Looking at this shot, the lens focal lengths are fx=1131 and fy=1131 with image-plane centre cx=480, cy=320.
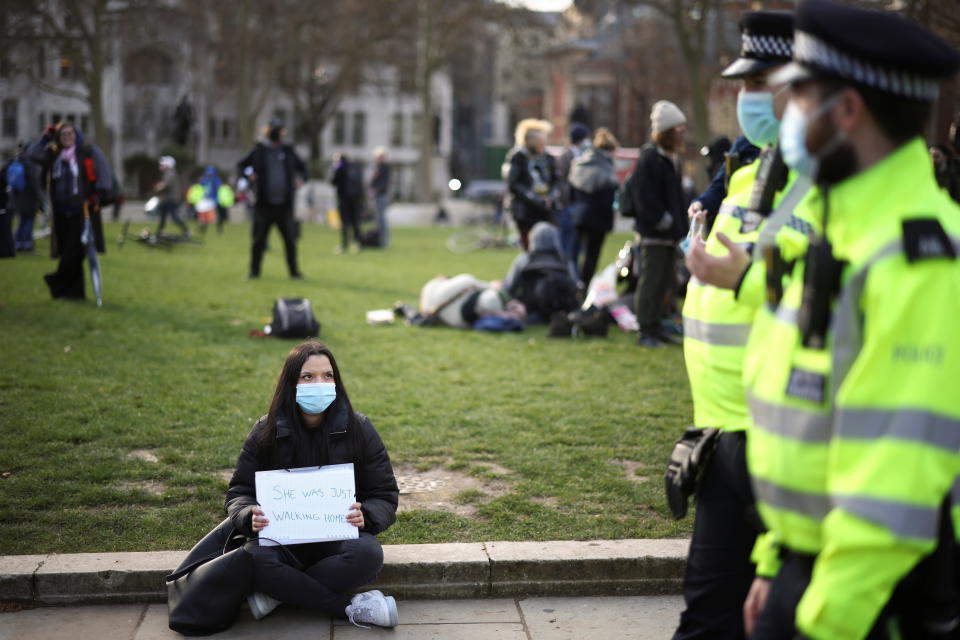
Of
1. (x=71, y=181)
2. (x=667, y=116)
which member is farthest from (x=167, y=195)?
(x=667, y=116)

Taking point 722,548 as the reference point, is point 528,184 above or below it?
above

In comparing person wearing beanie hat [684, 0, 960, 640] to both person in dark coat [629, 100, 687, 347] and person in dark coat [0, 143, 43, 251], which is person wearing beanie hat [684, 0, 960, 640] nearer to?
person in dark coat [629, 100, 687, 347]

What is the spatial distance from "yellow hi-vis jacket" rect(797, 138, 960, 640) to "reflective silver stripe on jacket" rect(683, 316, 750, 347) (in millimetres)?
850

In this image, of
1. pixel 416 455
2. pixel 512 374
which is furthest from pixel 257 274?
pixel 416 455

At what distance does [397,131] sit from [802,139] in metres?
79.1

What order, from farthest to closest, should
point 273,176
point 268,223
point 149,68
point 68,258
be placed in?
1. point 149,68
2. point 268,223
3. point 273,176
4. point 68,258

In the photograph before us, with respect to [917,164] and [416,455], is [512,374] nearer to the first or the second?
[416,455]

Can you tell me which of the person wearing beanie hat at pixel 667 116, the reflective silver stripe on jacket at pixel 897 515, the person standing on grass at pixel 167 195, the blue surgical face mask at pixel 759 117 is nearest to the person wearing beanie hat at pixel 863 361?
the reflective silver stripe on jacket at pixel 897 515

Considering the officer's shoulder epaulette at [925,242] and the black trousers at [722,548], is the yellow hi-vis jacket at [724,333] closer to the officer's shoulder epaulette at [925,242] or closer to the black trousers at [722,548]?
the black trousers at [722,548]

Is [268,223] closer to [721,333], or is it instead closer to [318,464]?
[318,464]

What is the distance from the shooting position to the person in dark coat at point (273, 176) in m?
15.4

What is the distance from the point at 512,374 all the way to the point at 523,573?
4.68 m

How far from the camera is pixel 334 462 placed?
4.59 metres

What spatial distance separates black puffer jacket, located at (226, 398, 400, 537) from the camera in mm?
4543
